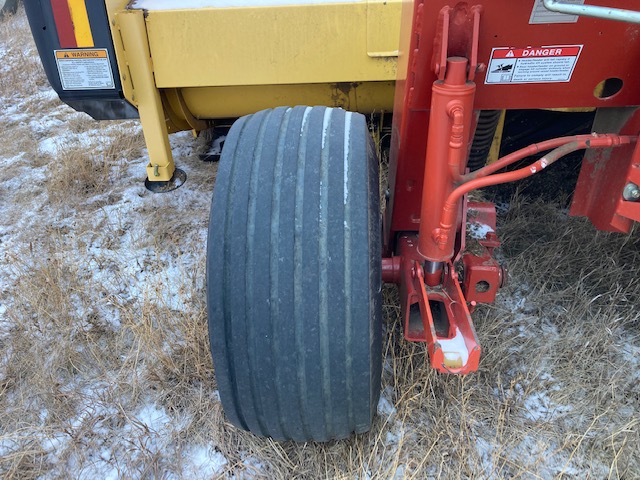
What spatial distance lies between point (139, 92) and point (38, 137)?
2.30 meters

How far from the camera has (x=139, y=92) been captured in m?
2.52

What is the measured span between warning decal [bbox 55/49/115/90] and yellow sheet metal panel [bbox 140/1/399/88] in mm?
212

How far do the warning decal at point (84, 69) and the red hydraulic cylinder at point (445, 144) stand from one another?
5.52 feet

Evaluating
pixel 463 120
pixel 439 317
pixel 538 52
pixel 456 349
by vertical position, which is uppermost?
pixel 538 52

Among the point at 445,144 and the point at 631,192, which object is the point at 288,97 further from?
the point at 631,192

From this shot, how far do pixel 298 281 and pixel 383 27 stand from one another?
138cm

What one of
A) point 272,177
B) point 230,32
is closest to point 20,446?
point 272,177


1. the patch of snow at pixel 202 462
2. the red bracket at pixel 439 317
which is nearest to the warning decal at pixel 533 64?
the red bracket at pixel 439 317

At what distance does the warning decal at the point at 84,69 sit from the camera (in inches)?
93.2

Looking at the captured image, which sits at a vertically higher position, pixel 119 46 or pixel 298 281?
pixel 119 46

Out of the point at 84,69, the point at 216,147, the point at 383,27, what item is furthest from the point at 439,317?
the point at 216,147

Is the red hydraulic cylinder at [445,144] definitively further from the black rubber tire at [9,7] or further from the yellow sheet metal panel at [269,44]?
the black rubber tire at [9,7]

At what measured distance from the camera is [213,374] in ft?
6.93

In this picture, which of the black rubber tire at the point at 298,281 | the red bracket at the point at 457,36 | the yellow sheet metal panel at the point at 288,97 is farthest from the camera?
the yellow sheet metal panel at the point at 288,97
